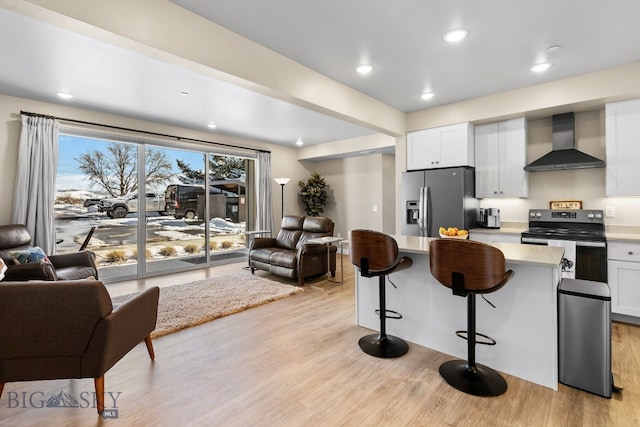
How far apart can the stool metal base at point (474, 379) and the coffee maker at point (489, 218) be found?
253cm

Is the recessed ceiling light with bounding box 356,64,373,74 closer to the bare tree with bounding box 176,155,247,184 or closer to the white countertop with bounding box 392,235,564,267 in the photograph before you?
the white countertop with bounding box 392,235,564,267

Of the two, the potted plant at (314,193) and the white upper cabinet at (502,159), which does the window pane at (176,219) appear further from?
the white upper cabinet at (502,159)

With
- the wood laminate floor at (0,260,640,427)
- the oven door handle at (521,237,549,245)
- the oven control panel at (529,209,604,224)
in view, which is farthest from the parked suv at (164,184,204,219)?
the oven control panel at (529,209,604,224)

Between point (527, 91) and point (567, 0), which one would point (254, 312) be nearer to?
point (567, 0)

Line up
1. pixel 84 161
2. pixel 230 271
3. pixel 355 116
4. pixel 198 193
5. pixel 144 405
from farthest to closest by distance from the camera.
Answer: pixel 198 193 < pixel 230 271 < pixel 84 161 < pixel 355 116 < pixel 144 405

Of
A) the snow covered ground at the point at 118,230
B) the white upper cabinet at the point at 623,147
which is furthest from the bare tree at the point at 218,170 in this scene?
the white upper cabinet at the point at 623,147

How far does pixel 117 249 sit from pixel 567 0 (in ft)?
20.4

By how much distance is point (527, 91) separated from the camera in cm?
371

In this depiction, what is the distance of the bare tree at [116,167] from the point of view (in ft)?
15.8

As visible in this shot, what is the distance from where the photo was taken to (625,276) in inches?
121

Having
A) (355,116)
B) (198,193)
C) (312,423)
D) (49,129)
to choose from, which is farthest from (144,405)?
(198,193)

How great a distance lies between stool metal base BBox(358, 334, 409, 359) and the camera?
251cm

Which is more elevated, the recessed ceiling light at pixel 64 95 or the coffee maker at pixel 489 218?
the recessed ceiling light at pixel 64 95

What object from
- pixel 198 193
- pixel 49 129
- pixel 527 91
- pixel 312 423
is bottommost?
pixel 312 423
